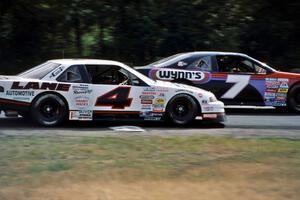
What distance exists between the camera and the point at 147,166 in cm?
785

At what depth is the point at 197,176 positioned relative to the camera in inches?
292

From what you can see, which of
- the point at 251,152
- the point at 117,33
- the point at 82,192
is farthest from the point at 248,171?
the point at 117,33

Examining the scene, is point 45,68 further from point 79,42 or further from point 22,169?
point 79,42

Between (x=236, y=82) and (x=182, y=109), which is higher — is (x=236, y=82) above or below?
above

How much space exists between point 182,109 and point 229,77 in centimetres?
291

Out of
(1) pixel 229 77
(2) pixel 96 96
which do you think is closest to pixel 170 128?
(2) pixel 96 96

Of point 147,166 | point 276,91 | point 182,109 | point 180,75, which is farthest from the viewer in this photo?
point 276,91

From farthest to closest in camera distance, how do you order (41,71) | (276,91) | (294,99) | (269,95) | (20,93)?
(294,99) < (276,91) < (269,95) < (41,71) < (20,93)

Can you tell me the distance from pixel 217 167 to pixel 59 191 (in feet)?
7.04

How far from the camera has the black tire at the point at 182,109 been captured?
42.1ft

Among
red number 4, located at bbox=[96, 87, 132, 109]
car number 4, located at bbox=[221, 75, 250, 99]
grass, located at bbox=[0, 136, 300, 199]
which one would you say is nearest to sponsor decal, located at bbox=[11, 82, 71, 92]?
red number 4, located at bbox=[96, 87, 132, 109]

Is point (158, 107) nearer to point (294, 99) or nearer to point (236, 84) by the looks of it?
point (236, 84)

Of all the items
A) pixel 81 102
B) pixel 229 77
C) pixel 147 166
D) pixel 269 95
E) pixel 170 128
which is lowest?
pixel 147 166

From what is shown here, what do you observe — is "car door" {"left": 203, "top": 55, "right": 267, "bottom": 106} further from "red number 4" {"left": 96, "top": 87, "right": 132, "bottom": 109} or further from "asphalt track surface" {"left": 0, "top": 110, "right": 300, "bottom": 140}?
"red number 4" {"left": 96, "top": 87, "right": 132, "bottom": 109}
